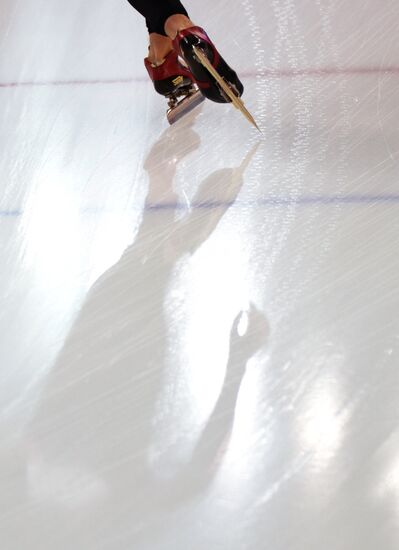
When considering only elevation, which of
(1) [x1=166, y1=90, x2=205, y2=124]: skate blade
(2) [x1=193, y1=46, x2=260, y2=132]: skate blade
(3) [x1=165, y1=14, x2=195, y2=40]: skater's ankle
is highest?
(3) [x1=165, y1=14, x2=195, y2=40]: skater's ankle

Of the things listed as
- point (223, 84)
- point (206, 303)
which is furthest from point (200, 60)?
point (206, 303)

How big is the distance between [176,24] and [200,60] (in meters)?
0.10

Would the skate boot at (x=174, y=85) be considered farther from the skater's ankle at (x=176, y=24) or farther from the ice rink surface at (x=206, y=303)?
the skater's ankle at (x=176, y=24)

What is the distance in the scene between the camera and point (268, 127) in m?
2.03

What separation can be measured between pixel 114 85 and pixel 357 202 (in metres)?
0.77

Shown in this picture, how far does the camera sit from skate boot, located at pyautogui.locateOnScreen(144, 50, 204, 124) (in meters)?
2.11

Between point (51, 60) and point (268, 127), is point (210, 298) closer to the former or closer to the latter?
point (268, 127)

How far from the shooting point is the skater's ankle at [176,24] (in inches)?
73.8

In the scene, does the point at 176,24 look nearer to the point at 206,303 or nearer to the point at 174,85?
the point at 174,85

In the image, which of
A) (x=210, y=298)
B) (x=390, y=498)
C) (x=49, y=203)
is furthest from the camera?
(x=49, y=203)

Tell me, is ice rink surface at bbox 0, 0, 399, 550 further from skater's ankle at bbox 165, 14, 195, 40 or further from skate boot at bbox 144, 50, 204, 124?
skater's ankle at bbox 165, 14, 195, 40

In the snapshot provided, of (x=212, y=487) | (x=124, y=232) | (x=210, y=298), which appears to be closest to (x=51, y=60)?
(x=124, y=232)

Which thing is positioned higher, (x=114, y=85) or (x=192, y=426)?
(x=192, y=426)

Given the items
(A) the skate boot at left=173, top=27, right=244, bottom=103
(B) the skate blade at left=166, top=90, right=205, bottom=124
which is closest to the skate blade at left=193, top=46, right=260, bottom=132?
(A) the skate boot at left=173, top=27, right=244, bottom=103
